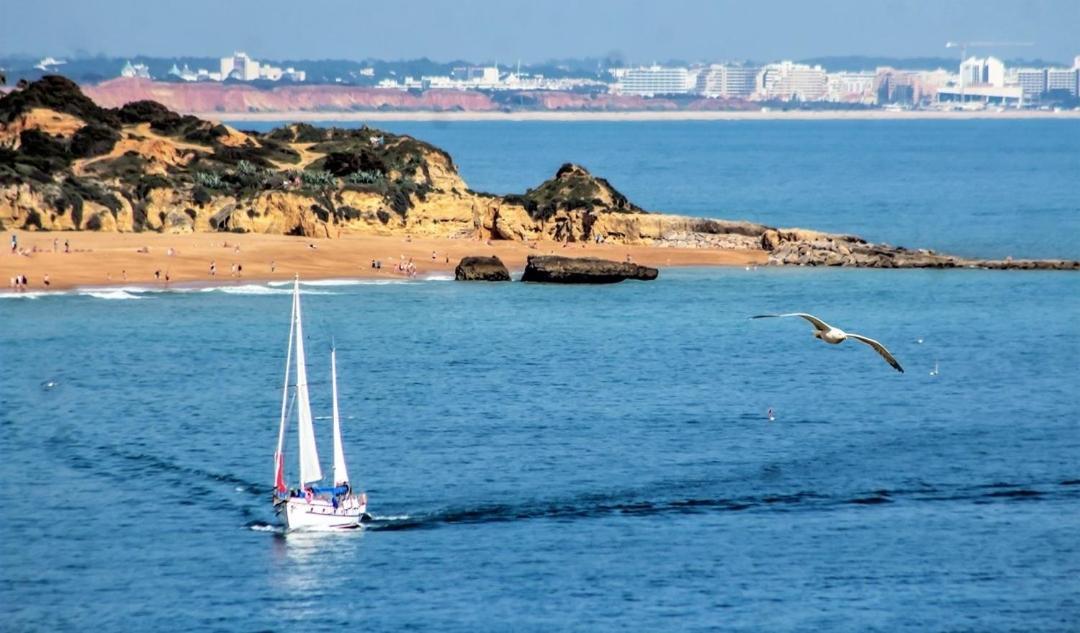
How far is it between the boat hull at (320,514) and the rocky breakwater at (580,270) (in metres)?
46.0

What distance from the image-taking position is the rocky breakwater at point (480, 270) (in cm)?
9062

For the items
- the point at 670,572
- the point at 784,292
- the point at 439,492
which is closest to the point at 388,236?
the point at 784,292

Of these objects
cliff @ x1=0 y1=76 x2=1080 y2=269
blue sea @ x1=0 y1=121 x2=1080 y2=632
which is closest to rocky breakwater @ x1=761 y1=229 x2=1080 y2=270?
cliff @ x1=0 y1=76 x2=1080 y2=269

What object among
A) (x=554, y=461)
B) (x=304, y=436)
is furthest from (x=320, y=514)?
(x=554, y=461)

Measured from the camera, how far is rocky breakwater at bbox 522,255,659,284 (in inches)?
3546

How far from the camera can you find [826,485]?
4772cm

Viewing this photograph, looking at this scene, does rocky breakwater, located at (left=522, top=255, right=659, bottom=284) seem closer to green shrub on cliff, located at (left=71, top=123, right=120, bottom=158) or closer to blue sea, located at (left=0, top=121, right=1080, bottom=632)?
blue sea, located at (left=0, top=121, right=1080, bottom=632)

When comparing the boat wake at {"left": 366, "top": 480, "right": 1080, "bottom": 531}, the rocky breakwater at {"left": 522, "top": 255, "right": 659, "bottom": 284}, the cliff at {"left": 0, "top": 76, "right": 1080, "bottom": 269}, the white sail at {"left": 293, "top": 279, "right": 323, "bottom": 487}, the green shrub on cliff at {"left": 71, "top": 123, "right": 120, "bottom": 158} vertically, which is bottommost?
the boat wake at {"left": 366, "top": 480, "right": 1080, "bottom": 531}

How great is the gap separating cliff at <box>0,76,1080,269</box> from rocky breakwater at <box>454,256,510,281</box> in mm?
12874

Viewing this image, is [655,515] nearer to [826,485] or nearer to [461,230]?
[826,485]

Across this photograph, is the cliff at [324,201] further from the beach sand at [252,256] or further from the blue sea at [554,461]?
the blue sea at [554,461]

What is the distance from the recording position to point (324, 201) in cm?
10312

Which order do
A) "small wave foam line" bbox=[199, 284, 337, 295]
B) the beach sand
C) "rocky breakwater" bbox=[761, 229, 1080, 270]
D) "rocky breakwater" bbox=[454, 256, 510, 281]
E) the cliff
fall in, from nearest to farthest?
"small wave foam line" bbox=[199, 284, 337, 295], the beach sand, "rocky breakwater" bbox=[454, 256, 510, 281], "rocky breakwater" bbox=[761, 229, 1080, 270], the cliff

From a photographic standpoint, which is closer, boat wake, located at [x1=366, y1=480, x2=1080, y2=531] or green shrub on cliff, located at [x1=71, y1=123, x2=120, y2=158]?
boat wake, located at [x1=366, y1=480, x2=1080, y2=531]
